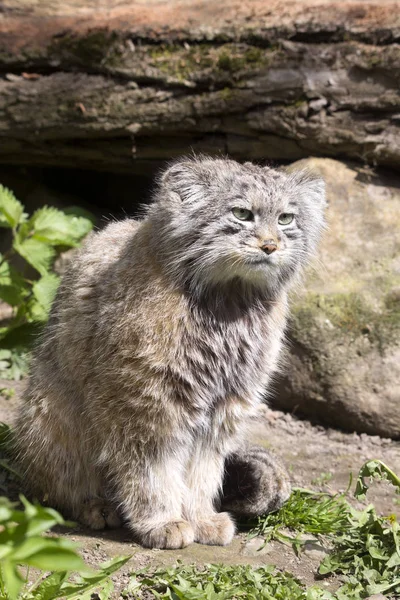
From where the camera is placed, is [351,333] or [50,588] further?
[351,333]

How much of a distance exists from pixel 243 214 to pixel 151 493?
55.9 inches

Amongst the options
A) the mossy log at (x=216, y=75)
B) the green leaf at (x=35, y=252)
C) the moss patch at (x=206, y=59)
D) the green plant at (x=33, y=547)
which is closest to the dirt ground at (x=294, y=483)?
the green leaf at (x=35, y=252)

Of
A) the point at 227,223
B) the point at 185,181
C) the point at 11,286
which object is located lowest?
the point at 11,286

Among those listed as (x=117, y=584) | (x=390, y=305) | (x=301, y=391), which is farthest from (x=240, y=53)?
(x=117, y=584)

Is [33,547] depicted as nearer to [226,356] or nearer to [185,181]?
[226,356]

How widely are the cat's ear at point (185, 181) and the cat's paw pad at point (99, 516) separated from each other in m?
1.65

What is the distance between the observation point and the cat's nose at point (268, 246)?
12.0 feet

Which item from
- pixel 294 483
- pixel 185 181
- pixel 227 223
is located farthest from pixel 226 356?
pixel 294 483

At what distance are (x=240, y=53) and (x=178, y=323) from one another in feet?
9.27

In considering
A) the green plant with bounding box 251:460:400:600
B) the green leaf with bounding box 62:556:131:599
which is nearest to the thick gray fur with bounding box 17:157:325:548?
the green plant with bounding box 251:460:400:600

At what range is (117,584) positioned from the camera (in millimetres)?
3443

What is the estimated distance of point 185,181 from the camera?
12.6ft

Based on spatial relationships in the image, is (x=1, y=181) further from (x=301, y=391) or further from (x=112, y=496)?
(x=112, y=496)

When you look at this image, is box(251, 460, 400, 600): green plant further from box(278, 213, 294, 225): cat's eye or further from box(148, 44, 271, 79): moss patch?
box(148, 44, 271, 79): moss patch
